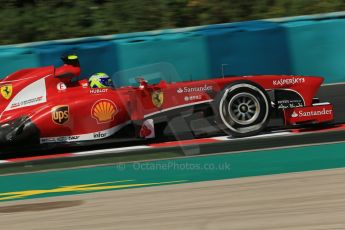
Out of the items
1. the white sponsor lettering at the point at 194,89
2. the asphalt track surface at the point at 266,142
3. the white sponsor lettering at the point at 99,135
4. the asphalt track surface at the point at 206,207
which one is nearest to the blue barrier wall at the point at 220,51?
the asphalt track surface at the point at 266,142

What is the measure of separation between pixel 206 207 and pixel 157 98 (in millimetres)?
2632

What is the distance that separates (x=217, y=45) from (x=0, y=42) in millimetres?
4071

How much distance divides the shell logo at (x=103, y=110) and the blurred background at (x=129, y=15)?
401 cm

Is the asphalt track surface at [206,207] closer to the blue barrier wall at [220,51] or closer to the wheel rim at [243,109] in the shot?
the wheel rim at [243,109]

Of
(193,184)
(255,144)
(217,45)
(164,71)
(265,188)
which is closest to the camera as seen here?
(265,188)

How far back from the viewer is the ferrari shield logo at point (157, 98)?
6789 mm

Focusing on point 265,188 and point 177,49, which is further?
point 177,49

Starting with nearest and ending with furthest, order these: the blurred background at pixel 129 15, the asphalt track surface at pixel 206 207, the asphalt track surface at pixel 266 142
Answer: the asphalt track surface at pixel 206 207
the asphalt track surface at pixel 266 142
the blurred background at pixel 129 15

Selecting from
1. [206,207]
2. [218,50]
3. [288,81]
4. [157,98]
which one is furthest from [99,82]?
[206,207]

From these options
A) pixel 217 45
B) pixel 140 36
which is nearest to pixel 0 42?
pixel 140 36

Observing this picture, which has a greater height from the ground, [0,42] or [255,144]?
[0,42]

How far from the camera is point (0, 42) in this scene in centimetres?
Answer: 1045

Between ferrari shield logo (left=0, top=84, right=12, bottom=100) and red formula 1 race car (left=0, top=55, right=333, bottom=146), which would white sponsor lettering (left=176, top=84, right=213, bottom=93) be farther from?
ferrari shield logo (left=0, top=84, right=12, bottom=100)

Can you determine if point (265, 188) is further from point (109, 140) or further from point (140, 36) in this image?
point (140, 36)
